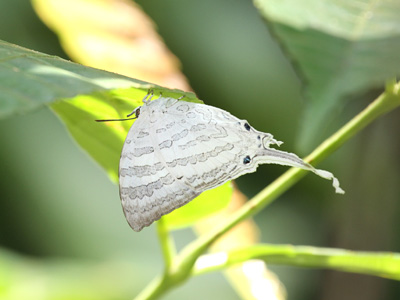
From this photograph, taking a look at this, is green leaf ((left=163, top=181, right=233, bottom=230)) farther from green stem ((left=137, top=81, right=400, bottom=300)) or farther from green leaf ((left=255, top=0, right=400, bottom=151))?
green leaf ((left=255, top=0, right=400, bottom=151))

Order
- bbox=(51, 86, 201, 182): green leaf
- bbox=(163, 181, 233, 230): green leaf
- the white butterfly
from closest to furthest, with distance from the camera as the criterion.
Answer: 1. bbox=(51, 86, 201, 182): green leaf
2. the white butterfly
3. bbox=(163, 181, 233, 230): green leaf

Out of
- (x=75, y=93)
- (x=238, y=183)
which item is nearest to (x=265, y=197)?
(x=75, y=93)

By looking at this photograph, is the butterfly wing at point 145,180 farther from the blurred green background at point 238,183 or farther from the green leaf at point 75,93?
the blurred green background at point 238,183

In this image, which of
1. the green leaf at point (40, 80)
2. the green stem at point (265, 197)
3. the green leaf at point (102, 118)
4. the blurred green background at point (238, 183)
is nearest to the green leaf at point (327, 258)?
the green stem at point (265, 197)

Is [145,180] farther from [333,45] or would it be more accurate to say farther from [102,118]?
[333,45]

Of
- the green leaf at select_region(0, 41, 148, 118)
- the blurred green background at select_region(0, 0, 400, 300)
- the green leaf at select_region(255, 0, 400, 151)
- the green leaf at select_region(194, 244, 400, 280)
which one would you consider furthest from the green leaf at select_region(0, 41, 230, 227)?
the blurred green background at select_region(0, 0, 400, 300)

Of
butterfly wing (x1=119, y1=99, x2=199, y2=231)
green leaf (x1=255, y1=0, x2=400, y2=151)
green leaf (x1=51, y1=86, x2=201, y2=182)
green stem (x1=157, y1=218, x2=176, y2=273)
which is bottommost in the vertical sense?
Result: green stem (x1=157, y1=218, x2=176, y2=273)

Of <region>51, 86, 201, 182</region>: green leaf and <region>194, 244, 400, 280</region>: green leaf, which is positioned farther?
<region>194, 244, 400, 280</region>: green leaf
